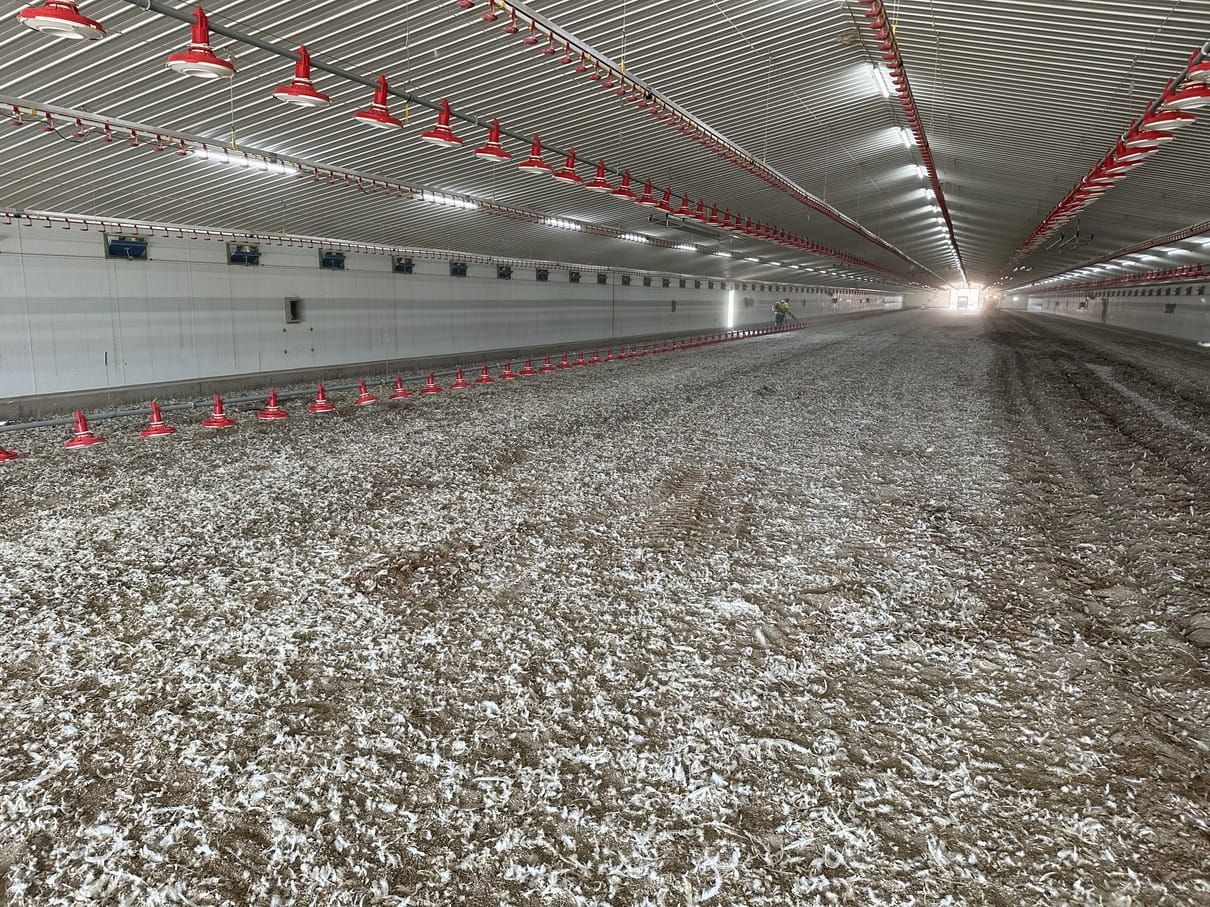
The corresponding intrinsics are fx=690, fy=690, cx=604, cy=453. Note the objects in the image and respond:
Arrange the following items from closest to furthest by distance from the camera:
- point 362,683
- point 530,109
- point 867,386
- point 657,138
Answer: point 362,683 < point 530,109 < point 657,138 < point 867,386

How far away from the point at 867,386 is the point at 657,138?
7.61 metres

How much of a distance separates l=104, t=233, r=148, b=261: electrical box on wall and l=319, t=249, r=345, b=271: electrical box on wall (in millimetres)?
4918

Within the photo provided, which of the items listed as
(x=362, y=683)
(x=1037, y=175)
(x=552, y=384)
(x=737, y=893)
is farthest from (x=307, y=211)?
(x=1037, y=175)

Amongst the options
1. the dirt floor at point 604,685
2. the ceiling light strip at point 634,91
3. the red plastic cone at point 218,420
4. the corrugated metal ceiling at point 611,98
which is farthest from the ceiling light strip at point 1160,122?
the red plastic cone at point 218,420

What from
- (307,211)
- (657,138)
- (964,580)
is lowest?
(964,580)

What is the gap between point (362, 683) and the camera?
409cm

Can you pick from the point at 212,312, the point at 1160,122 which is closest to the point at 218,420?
the point at 212,312

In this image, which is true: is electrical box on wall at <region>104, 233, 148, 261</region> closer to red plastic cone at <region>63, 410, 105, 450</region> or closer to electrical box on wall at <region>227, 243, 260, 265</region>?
electrical box on wall at <region>227, 243, 260, 265</region>

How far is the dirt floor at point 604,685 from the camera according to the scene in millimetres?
2844

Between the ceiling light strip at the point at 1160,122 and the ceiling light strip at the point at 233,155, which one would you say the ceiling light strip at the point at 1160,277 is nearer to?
the ceiling light strip at the point at 1160,122

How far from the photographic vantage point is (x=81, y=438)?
33.3ft

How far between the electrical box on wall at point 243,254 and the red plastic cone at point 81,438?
8056 mm

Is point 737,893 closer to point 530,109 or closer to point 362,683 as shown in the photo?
point 362,683

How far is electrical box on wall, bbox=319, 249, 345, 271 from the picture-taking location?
1962 cm
